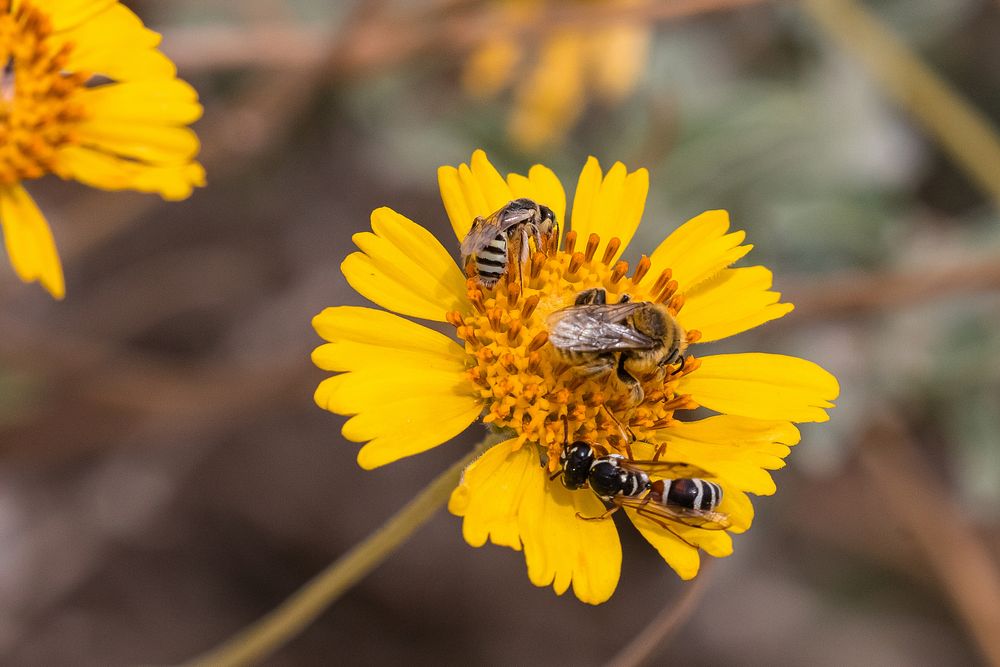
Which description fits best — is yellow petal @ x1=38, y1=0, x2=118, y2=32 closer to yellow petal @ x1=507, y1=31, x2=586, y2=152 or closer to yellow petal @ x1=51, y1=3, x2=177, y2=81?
yellow petal @ x1=51, y1=3, x2=177, y2=81

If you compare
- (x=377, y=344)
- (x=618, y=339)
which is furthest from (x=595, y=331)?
(x=377, y=344)

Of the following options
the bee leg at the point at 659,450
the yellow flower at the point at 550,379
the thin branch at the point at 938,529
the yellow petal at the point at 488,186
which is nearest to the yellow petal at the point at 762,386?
the yellow flower at the point at 550,379

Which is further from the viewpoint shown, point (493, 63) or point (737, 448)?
point (493, 63)

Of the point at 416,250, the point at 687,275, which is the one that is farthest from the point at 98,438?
the point at 687,275

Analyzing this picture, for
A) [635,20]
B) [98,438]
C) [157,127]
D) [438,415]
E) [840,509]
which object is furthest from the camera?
[840,509]

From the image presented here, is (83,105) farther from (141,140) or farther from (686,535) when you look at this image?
(686,535)

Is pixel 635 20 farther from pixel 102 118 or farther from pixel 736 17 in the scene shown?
pixel 102 118
